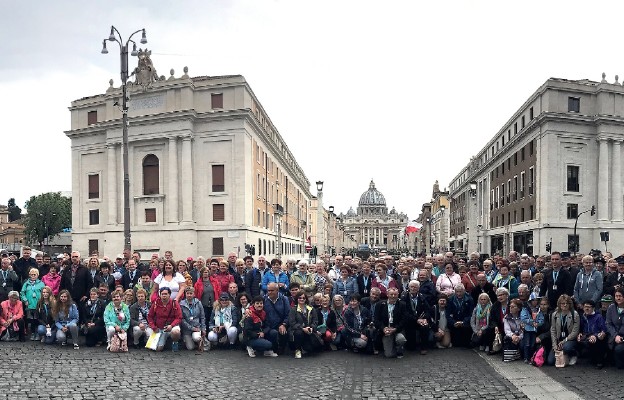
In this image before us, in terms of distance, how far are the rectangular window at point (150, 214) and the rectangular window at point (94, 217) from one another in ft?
18.4

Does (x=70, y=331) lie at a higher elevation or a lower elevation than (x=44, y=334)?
higher

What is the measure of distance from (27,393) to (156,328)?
3645 mm

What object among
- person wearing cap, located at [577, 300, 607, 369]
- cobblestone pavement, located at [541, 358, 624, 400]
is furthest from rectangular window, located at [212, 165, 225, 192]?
cobblestone pavement, located at [541, 358, 624, 400]

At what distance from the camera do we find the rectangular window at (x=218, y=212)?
4438 centimetres

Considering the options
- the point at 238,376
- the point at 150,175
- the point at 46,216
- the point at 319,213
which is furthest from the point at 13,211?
the point at 238,376

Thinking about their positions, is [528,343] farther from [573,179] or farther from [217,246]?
[573,179]

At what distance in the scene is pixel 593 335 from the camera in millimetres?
10258

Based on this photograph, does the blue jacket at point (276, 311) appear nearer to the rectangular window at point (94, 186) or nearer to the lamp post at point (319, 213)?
the rectangular window at point (94, 186)

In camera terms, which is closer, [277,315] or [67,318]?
[277,315]

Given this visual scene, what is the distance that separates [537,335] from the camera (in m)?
10.9

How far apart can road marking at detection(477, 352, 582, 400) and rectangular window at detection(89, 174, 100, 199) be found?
43.4m

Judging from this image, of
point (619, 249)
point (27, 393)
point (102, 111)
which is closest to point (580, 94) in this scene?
point (619, 249)

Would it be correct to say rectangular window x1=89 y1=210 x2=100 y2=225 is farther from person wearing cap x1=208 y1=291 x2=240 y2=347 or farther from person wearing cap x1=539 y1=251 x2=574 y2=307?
person wearing cap x1=539 y1=251 x2=574 y2=307

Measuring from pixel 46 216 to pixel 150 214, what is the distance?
170ft
